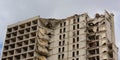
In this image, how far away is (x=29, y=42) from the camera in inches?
3848

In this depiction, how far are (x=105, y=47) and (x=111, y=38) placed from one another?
5.57 meters

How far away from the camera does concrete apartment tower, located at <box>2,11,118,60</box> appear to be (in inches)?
3509

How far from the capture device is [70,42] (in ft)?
307

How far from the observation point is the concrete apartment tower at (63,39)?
→ 292 ft

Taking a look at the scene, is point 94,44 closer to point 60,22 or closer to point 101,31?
point 101,31

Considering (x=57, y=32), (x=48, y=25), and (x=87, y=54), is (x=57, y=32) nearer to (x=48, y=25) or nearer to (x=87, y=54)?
(x=48, y=25)

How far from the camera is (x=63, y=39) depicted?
95625 mm

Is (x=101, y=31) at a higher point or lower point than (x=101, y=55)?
higher

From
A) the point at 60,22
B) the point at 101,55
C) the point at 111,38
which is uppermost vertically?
the point at 60,22

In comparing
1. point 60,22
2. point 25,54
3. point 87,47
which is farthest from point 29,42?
point 87,47

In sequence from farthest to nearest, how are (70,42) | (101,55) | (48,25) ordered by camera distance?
(48,25) → (70,42) → (101,55)

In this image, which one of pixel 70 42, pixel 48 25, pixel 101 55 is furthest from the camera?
pixel 48 25

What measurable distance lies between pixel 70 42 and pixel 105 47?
11.0 meters

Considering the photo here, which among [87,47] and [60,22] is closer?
[87,47]
